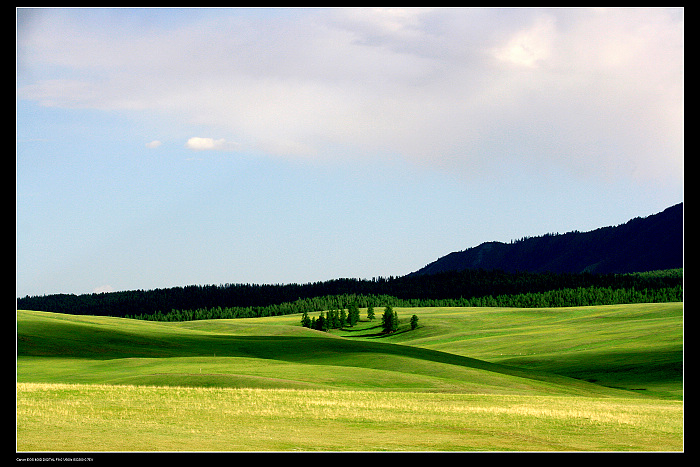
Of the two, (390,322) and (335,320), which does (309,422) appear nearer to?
(390,322)

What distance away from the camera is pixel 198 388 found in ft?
131

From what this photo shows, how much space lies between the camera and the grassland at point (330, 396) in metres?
23.0

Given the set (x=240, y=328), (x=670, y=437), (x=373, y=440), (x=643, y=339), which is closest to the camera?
(x=373, y=440)

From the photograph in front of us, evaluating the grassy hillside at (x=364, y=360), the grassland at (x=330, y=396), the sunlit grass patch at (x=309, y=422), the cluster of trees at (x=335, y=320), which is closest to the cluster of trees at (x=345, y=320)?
the cluster of trees at (x=335, y=320)

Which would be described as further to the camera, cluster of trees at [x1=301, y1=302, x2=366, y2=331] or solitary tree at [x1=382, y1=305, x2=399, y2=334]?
cluster of trees at [x1=301, y1=302, x2=366, y2=331]

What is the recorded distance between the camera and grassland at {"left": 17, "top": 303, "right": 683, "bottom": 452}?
75.4ft

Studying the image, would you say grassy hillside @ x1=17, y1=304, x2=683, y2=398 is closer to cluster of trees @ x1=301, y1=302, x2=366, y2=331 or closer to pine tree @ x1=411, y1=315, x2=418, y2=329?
pine tree @ x1=411, y1=315, x2=418, y2=329

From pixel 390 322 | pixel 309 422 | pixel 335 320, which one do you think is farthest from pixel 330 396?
pixel 335 320

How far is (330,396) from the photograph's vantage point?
37.8 m

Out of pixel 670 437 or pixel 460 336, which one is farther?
pixel 460 336

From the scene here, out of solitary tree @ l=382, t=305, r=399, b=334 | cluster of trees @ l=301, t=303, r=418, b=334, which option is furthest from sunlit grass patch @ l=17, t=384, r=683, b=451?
solitary tree @ l=382, t=305, r=399, b=334

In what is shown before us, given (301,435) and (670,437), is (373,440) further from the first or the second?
(670,437)
